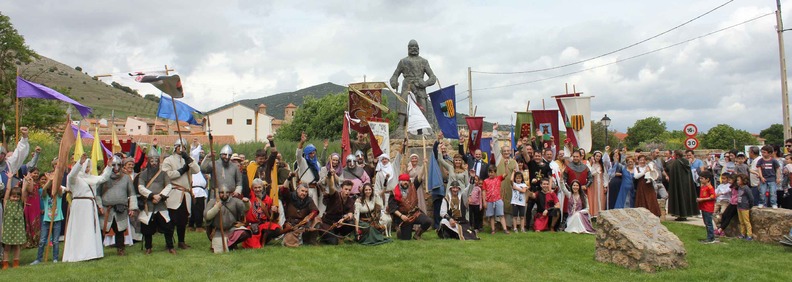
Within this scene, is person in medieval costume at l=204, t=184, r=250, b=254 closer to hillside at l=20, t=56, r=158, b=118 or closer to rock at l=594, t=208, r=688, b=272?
rock at l=594, t=208, r=688, b=272

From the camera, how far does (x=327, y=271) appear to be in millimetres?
7484

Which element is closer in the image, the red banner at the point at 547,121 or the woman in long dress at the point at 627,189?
the woman in long dress at the point at 627,189

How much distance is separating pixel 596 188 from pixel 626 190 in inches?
24.6

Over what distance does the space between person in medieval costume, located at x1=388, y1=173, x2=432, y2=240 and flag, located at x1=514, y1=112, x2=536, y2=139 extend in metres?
5.19

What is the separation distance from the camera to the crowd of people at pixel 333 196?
8.77 metres

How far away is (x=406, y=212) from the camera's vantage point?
1022 centimetres

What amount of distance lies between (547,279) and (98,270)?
18.3ft

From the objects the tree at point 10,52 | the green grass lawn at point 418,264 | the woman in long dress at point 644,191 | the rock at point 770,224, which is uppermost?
the tree at point 10,52

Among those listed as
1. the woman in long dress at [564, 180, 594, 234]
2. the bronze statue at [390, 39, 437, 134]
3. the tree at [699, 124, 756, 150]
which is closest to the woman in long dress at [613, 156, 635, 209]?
the woman in long dress at [564, 180, 594, 234]

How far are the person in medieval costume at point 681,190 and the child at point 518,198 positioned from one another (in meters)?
3.95

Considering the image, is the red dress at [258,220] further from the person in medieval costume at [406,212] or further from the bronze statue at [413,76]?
the bronze statue at [413,76]

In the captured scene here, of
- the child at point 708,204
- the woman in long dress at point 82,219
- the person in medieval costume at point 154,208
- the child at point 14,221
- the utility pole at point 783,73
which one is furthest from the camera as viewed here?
→ the utility pole at point 783,73

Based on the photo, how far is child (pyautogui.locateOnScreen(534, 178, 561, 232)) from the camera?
11.2 meters

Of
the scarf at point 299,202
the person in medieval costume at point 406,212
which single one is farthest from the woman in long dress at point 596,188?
the scarf at point 299,202
